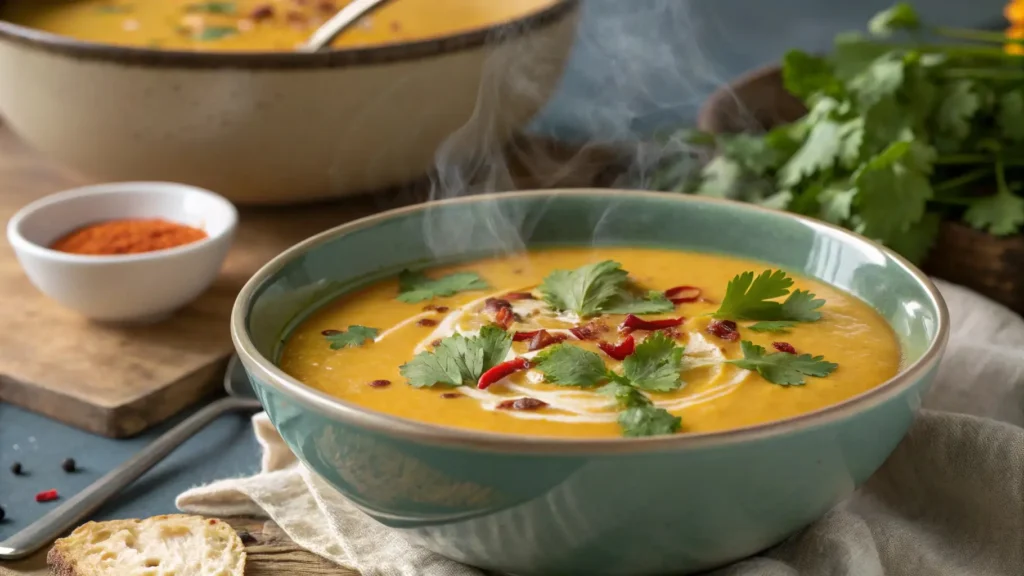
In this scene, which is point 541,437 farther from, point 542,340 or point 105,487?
point 105,487

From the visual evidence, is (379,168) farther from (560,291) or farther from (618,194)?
(560,291)

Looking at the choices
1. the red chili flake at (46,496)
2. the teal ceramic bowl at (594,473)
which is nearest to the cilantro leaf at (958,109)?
the teal ceramic bowl at (594,473)

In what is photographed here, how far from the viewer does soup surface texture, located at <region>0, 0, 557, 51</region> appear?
3588 mm

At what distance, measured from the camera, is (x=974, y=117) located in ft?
11.0

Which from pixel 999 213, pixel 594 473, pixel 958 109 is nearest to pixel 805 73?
pixel 958 109

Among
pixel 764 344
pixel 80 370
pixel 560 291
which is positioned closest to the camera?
A: pixel 764 344

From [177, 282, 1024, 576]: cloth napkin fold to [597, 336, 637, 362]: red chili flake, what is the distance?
37 centimetres

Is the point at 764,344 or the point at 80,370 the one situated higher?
the point at 764,344

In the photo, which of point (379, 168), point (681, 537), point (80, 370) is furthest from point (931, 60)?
point (80, 370)

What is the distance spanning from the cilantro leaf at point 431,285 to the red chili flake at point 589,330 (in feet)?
1.03

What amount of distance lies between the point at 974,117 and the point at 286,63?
1845mm

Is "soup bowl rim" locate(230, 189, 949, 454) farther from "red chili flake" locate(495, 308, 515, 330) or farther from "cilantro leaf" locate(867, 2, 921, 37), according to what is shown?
"cilantro leaf" locate(867, 2, 921, 37)

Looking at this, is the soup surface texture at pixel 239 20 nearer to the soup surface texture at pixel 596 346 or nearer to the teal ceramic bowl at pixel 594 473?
the soup surface texture at pixel 596 346

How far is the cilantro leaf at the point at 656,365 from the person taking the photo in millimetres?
1892
